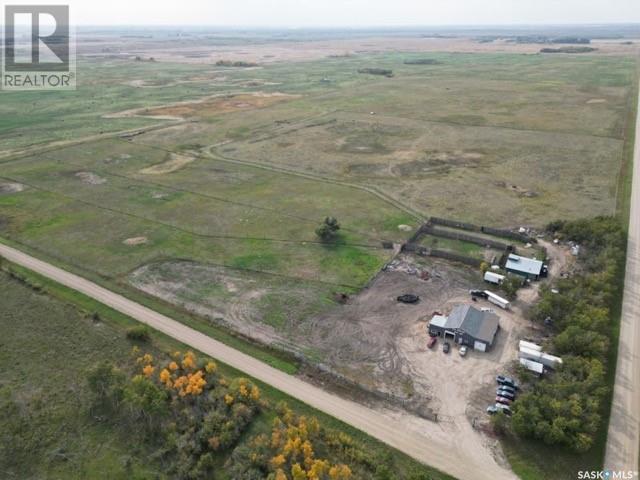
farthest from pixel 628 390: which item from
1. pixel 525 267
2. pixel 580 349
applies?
pixel 525 267

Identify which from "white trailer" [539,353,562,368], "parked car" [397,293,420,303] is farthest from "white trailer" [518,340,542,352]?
"parked car" [397,293,420,303]

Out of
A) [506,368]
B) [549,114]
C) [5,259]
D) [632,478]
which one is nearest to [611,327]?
[506,368]

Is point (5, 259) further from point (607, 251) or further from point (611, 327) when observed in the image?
point (607, 251)

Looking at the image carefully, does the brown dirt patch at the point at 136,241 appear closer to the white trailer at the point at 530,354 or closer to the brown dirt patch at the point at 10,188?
the brown dirt patch at the point at 10,188

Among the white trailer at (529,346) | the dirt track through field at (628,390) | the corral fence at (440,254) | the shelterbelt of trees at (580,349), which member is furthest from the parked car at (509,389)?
the corral fence at (440,254)

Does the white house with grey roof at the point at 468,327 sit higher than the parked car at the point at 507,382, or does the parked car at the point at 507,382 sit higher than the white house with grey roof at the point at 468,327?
the white house with grey roof at the point at 468,327
